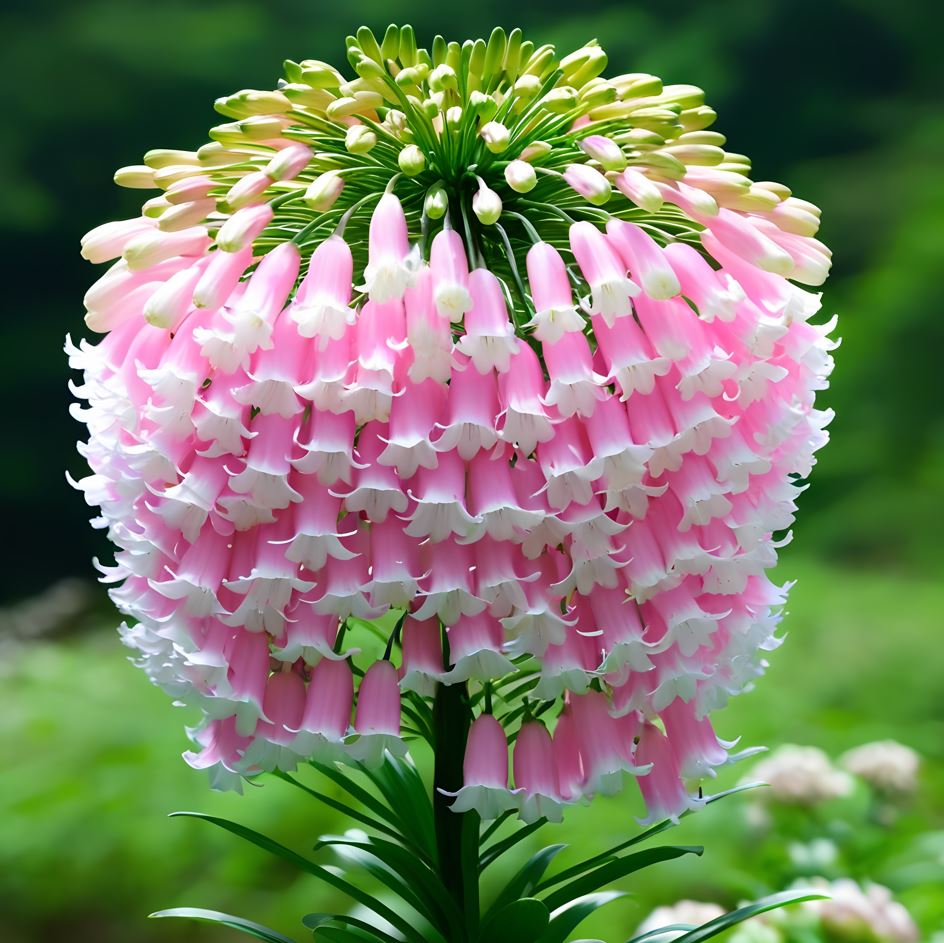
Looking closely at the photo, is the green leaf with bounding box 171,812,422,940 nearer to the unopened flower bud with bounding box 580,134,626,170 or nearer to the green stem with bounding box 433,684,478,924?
the green stem with bounding box 433,684,478,924

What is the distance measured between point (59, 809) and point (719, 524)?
8.75 feet

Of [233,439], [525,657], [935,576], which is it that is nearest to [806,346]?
[525,657]

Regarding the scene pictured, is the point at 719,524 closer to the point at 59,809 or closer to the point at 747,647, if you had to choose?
the point at 747,647

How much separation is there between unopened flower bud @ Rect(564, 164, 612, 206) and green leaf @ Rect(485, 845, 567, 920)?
23.7 inches

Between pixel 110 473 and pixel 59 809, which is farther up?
pixel 59 809

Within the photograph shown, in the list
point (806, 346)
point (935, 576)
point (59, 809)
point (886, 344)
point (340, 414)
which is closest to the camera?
point (340, 414)

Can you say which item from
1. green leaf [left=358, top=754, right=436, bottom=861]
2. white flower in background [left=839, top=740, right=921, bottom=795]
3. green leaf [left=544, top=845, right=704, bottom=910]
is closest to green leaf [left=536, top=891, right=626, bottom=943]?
green leaf [left=544, top=845, right=704, bottom=910]

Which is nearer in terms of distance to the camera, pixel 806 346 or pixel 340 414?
pixel 340 414

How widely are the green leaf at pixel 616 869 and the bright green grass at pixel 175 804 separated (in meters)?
1.38

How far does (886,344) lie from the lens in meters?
5.52

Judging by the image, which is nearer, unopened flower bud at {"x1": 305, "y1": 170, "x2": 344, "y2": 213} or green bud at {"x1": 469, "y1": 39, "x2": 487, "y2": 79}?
unopened flower bud at {"x1": 305, "y1": 170, "x2": 344, "y2": 213}

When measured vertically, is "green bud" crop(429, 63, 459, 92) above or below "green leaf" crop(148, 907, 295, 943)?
above

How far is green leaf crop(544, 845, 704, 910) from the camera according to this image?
100cm

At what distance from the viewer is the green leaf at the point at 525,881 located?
1070 millimetres
